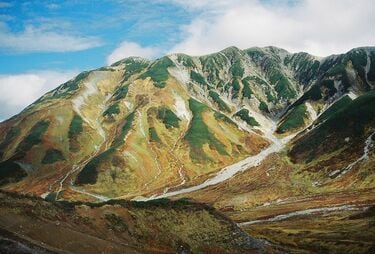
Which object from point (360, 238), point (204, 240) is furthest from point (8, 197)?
point (360, 238)

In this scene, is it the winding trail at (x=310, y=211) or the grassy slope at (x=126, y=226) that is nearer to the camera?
the grassy slope at (x=126, y=226)

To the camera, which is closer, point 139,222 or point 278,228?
point 139,222

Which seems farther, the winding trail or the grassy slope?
the winding trail

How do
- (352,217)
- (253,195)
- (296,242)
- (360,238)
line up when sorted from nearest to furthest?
(360,238)
(296,242)
(352,217)
(253,195)

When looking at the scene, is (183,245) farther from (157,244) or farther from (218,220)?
(218,220)

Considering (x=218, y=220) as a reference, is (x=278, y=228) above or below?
below

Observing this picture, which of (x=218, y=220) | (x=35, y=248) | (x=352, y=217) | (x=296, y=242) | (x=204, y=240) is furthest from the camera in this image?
(x=352, y=217)

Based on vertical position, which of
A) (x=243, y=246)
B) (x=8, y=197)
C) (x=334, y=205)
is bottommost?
(x=334, y=205)

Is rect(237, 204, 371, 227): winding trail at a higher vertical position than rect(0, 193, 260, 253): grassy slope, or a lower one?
lower

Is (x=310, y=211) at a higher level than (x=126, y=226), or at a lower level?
lower

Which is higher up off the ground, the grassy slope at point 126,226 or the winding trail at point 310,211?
the grassy slope at point 126,226

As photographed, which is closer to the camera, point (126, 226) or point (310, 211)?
point (126, 226)
